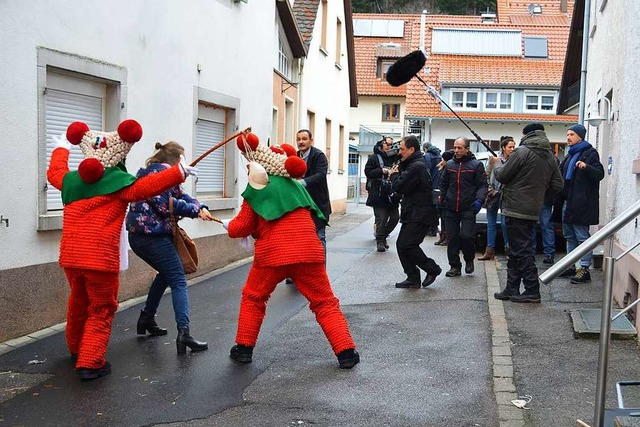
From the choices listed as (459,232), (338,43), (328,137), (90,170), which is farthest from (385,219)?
(338,43)

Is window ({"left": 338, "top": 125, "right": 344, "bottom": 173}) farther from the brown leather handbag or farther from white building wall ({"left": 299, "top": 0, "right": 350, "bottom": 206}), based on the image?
the brown leather handbag

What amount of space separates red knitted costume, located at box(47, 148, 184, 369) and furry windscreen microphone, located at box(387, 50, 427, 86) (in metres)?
5.08

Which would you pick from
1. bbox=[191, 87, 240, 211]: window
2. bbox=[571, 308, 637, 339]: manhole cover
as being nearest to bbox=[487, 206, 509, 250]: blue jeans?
bbox=[191, 87, 240, 211]: window

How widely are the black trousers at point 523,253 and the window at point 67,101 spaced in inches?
177

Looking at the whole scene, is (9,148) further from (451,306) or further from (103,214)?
(451,306)

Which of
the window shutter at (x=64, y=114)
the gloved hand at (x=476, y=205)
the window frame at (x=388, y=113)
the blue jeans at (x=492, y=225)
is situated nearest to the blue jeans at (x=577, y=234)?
the gloved hand at (x=476, y=205)

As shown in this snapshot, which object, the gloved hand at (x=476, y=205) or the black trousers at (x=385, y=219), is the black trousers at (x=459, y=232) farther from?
the black trousers at (x=385, y=219)

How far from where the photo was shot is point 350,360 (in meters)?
6.46

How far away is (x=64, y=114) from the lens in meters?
8.62

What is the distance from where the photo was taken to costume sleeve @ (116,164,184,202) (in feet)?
19.5

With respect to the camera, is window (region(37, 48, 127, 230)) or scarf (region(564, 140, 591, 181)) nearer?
window (region(37, 48, 127, 230))

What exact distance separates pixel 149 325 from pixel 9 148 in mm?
1993

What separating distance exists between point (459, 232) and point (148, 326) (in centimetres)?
502

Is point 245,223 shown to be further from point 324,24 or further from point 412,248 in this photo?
point 324,24
